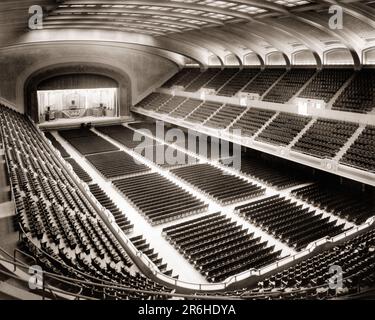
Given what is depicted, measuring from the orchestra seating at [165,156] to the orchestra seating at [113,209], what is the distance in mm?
4922

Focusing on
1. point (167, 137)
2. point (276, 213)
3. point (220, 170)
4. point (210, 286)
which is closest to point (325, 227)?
point (276, 213)

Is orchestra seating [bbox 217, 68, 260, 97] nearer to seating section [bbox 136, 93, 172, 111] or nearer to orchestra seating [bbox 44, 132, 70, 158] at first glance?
seating section [bbox 136, 93, 172, 111]

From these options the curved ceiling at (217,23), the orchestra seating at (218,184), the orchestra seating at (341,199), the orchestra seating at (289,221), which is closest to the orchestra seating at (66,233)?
the orchestra seating at (289,221)

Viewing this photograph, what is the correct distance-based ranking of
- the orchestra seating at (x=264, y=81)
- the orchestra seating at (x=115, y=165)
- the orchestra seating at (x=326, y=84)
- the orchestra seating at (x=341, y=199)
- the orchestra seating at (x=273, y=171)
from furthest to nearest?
the orchestra seating at (x=264, y=81), the orchestra seating at (x=326, y=84), the orchestra seating at (x=115, y=165), the orchestra seating at (x=273, y=171), the orchestra seating at (x=341, y=199)

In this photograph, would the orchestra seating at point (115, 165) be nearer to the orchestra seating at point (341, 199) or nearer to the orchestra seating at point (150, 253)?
the orchestra seating at point (150, 253)

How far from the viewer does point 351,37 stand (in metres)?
18.0

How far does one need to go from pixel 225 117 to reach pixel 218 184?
991 centimetres

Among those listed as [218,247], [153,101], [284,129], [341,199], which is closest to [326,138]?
[284,129]

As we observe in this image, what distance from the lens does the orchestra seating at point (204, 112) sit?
88.9 ft

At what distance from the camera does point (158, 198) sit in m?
15.1

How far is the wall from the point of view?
2826 cm

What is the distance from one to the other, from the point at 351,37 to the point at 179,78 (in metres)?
20.1

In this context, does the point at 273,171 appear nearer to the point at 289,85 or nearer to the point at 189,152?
the point at 189,152
